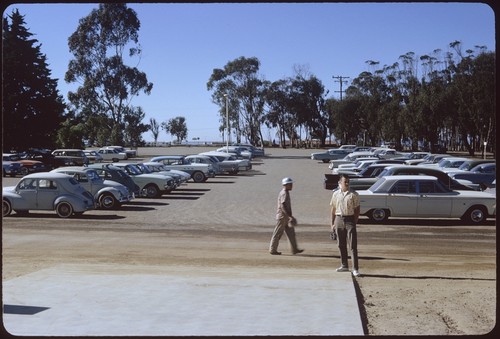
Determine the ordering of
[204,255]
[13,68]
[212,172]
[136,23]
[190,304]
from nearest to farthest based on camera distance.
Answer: [190,304] → [204,255] → [212,172] → [13,68] → [136,23]

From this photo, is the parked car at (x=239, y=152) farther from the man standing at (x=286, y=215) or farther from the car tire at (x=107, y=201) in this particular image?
→ the man standing at (x=286, y=215)

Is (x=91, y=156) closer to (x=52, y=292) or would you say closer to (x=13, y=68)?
(x=13, y=68)

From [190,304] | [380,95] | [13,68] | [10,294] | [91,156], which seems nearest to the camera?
[190,304]

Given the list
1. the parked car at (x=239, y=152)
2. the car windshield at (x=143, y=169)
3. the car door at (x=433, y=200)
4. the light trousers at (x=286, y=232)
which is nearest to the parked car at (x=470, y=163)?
the car door at (x=433, y=200)

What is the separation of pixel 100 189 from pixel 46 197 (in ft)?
9.53

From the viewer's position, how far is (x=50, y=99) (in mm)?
49375

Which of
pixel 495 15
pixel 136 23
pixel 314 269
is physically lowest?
pixel 314 269

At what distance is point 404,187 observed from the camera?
59.9 feet

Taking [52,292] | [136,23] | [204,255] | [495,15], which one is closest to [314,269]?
[204,255]

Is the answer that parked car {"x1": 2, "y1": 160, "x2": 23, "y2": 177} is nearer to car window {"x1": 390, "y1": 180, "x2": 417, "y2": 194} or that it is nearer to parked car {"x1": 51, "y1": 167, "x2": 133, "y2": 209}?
parked car {"x1": 51, "y1": 167, "x2": 133, "y2": 209}

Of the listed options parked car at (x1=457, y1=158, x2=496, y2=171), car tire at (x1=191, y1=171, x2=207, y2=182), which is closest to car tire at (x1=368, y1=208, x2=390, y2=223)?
parked car at (x1=457, y1=158, x2=496, y2=171)

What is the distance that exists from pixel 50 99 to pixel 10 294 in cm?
4312

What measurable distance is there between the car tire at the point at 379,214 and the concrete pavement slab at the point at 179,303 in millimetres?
7685

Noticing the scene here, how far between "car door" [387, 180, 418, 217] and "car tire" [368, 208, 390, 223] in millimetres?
219
